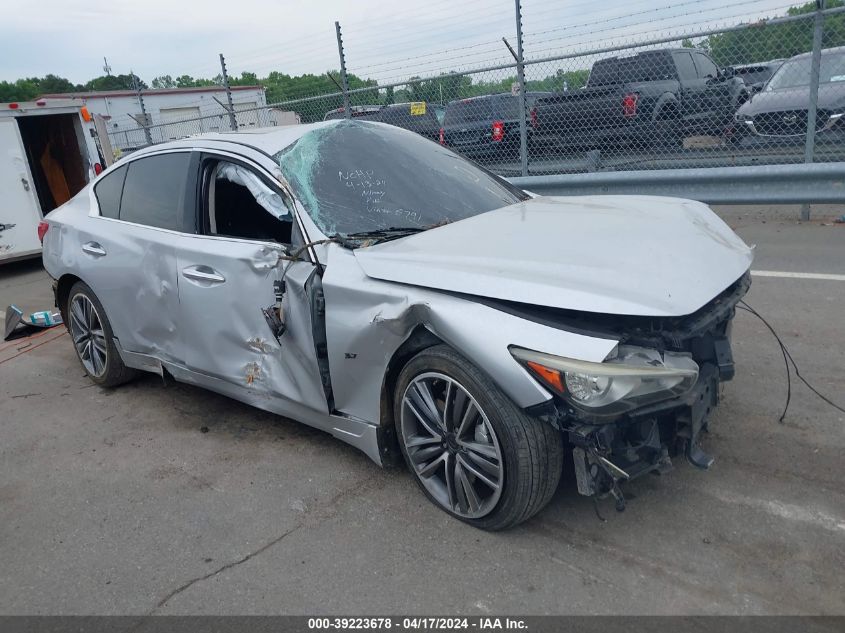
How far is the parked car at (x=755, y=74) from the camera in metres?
Answer: 9.11

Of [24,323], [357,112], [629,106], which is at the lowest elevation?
[24,323]

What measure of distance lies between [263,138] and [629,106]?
21.8 feet

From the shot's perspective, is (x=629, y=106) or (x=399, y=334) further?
(x=629, y=106)

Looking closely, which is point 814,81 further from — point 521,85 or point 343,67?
point 343,67

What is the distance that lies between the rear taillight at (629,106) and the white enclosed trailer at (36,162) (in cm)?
785

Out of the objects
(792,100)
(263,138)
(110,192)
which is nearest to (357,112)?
(792,100)

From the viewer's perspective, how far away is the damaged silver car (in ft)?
8.45

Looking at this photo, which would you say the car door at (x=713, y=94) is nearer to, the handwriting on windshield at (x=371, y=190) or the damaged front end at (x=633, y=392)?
the handwriting on windshield at (x=371, y=190)

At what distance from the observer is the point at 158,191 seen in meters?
4.25

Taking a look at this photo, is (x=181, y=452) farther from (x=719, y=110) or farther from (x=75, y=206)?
(x=719, y=110)

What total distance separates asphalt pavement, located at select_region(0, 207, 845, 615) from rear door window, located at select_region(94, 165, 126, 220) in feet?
4.51

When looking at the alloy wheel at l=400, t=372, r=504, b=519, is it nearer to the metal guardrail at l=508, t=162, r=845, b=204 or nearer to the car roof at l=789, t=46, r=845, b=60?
the metal guardrail at l=508, t=162, r=845, b=204

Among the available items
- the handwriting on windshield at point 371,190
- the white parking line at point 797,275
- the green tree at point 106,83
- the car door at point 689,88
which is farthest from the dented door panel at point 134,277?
the green tree at point 106,83

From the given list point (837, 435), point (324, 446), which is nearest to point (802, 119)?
point (837, 435)
